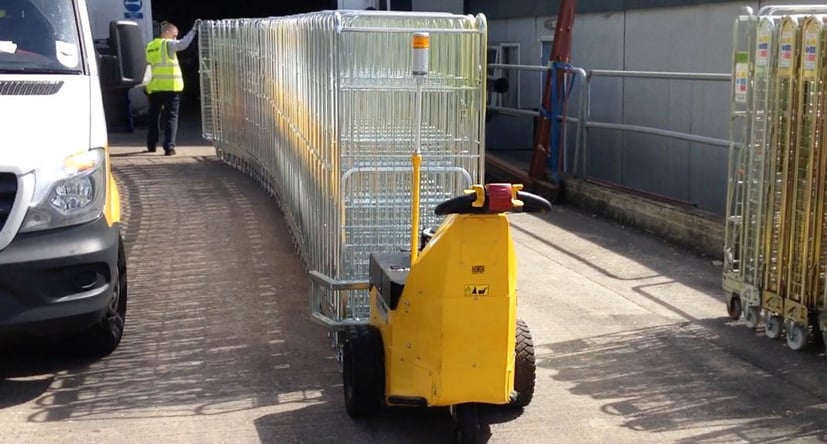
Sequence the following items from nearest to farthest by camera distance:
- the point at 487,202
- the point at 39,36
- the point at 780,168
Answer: the point at 487,202 < the point at 39,36 < the point at 780,168

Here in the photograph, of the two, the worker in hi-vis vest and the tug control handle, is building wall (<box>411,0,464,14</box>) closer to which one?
the worker in hi-vis vest

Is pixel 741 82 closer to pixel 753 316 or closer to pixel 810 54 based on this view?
pixel 810 54

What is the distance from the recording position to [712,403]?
587 centimetres

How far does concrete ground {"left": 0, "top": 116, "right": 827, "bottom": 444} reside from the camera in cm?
549

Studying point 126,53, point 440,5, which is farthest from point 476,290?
point 440,5

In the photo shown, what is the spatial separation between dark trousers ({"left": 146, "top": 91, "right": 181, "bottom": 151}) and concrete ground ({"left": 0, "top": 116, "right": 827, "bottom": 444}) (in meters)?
5.25

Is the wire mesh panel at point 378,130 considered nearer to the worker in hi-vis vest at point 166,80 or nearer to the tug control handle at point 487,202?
the tug control handle at point 487,202

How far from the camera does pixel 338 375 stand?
6258 millimetres

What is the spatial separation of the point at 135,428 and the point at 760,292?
4.00 meters

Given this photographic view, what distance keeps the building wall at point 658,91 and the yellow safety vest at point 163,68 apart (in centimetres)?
524

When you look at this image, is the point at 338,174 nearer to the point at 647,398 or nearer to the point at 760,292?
the point at 647,398

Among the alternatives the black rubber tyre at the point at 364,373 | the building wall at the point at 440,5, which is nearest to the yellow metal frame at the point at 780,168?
the black rubber tyre at the point at 364,373

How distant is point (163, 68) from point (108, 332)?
8.45 m

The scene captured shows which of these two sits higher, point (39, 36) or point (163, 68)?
point (39, 36)
